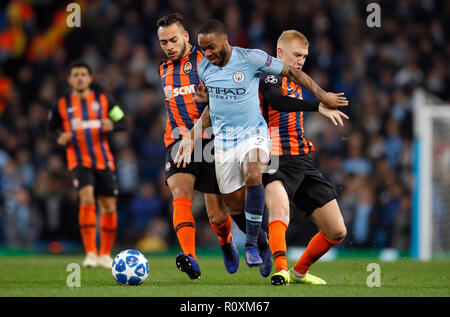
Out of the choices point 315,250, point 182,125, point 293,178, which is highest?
point 182,125

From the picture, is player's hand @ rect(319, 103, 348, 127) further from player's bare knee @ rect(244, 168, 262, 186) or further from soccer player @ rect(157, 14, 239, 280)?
soccer player @ rect(157, 14, 239, 280)

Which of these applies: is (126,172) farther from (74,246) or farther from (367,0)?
(367,0)

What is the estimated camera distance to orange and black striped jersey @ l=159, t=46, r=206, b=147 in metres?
7.02

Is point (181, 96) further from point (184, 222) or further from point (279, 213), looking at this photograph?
point (279, 213)

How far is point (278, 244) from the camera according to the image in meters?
6.39

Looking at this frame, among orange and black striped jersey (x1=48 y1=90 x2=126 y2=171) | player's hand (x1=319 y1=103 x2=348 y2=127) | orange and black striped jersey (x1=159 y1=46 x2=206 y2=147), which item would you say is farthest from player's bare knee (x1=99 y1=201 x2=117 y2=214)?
player's hand (x1=319 y1=103 x2=348 y2=127)

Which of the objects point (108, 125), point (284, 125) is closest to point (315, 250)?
point (284, 125)

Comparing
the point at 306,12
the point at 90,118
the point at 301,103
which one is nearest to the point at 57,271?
the point at 90,118

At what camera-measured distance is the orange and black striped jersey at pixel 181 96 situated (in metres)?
7.02

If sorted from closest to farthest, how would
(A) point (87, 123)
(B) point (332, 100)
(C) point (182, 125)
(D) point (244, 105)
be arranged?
1. (B) point (332, 100)
2. (D) point (244, 105)
3. (C) point (182, 125)
4. (A) point (87, 123)

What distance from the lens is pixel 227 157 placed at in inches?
253

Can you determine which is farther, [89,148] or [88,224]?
[89,148]

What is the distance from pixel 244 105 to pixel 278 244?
1163mm
